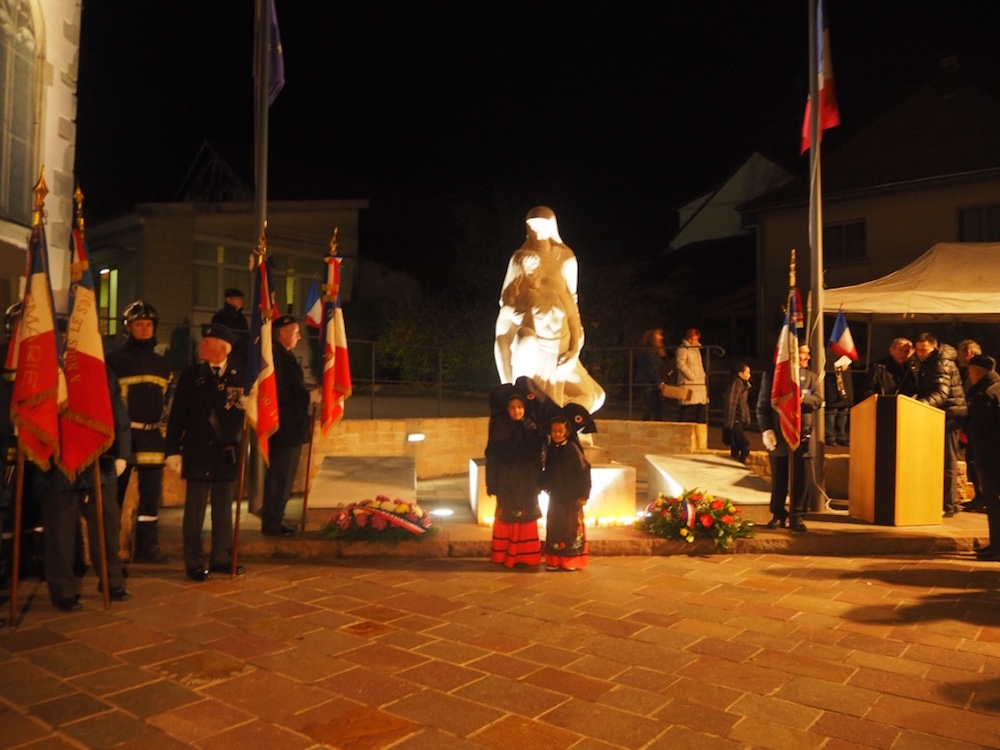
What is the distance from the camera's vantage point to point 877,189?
20375 millimetres

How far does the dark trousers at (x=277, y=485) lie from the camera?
7.55m

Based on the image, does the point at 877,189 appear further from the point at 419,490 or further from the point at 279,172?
the point at 279,172

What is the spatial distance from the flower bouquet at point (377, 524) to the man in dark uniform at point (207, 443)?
1149mm

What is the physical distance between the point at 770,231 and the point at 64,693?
21398mm

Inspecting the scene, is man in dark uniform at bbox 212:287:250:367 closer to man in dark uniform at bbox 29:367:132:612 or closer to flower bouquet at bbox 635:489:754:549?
man in dark uniform at bbox 29:367:132:612

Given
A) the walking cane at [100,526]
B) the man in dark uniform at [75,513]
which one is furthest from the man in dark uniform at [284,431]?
the walking cane at [100,526]

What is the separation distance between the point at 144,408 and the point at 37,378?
1436mm

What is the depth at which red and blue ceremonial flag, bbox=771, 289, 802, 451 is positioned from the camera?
8.13 meters

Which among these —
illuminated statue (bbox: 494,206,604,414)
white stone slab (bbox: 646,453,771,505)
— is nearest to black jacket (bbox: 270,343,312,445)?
illuminated statue (bbox: 494,206,604,414)

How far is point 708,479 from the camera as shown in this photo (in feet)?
30.3

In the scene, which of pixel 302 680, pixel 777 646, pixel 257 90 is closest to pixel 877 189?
pixel 257 90

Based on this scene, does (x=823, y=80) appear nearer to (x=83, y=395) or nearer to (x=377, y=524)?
(x=377, y=524)

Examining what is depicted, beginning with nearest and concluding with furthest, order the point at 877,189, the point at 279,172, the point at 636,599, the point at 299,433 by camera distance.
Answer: the point at 636,599
the point at 299,433
the point at 877,189
the point at 279,172

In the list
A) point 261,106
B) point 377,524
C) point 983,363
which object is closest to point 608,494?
point 377,524
